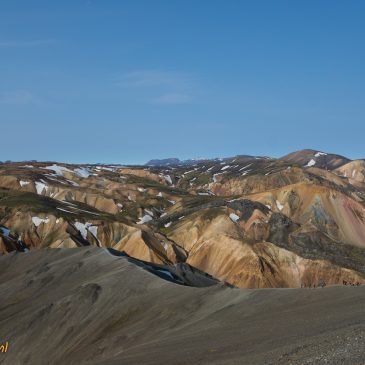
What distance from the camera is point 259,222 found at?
11519 cm

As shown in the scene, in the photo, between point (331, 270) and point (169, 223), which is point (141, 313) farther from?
point (169, 223)

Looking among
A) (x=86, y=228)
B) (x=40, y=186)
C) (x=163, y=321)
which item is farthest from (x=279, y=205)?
(x=163, y=321)

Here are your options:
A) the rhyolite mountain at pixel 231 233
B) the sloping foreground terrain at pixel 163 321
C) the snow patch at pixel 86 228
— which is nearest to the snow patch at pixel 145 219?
the rhyolite mountain at pixel 231 233

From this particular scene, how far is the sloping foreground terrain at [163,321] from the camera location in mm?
32094

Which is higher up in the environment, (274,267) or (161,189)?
(161,189)

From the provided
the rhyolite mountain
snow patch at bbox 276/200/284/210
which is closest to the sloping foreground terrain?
the rhyolite mountain

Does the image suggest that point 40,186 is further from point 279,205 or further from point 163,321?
point 163,321

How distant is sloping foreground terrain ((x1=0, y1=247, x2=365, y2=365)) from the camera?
3209cm

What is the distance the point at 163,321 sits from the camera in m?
47.3

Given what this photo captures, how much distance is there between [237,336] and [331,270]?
5968 cm

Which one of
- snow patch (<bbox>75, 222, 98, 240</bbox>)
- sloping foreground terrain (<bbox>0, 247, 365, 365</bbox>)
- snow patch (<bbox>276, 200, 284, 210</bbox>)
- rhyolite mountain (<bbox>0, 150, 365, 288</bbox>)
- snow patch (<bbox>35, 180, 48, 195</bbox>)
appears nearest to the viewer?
sloping foreground terrain (<bbox>0, 247, 365, 365</bbox>)

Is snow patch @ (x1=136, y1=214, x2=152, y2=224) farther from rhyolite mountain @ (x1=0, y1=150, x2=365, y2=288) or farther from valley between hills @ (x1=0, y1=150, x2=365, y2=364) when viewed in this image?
valley between hills @ (x1=0, y1=150, x2=365, y2=364)

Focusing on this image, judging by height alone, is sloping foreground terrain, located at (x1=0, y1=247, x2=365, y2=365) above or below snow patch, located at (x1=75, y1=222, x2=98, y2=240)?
below

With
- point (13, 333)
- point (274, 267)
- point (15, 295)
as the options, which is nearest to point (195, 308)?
point (13, 333)
